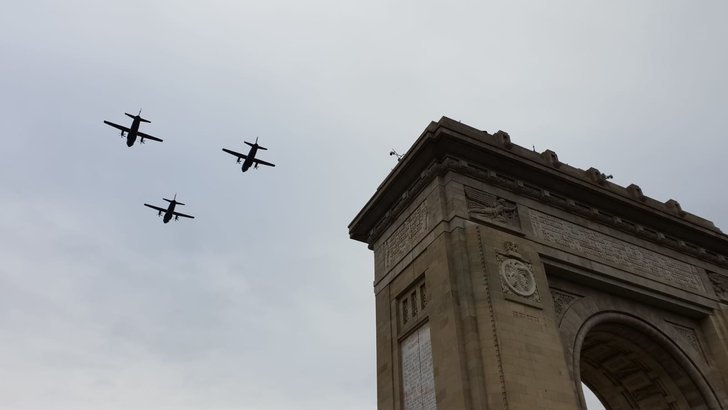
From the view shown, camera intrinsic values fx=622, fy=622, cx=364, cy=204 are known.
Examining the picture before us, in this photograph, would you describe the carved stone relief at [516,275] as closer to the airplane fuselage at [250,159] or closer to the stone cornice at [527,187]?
the stone cornice at [527,187]

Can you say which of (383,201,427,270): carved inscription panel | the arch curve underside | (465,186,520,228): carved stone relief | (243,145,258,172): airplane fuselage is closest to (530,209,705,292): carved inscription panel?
(465,186,520,228): carved stone relief

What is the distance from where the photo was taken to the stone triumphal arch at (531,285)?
47.8 ft

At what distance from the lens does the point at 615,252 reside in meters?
19.0

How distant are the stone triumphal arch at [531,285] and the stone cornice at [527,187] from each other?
4 cm

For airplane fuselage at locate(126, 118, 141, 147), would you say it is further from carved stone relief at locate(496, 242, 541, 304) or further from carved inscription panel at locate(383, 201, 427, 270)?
carved stone relief at locate(496, 242, 541, 304)

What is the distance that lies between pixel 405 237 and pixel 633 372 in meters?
8.85

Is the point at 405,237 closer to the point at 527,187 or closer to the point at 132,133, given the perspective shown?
the point at 527,187

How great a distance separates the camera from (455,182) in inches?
672

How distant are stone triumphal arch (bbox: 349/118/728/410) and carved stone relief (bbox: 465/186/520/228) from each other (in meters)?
0.04

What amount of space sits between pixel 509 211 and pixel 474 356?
500 cm

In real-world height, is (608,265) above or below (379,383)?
above

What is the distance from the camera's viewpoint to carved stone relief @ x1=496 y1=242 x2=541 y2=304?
15.5 metres

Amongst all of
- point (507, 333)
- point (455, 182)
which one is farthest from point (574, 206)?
point (507, 333)

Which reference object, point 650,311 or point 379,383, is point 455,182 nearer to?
point 379,383
